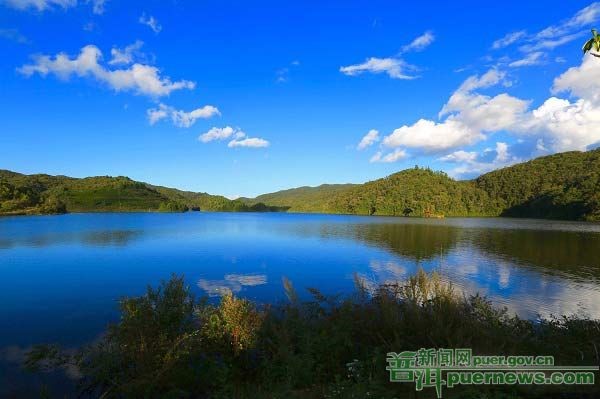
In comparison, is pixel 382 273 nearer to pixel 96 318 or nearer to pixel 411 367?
pixel 96 318

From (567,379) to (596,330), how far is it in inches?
194

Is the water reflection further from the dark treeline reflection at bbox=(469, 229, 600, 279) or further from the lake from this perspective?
the dark treeline reflection at bbox=(469, 229, 600, 279)

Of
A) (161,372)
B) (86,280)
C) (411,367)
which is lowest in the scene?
(86,280)

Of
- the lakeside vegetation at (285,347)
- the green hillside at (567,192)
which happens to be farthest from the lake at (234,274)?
the green hillside at (567,192)

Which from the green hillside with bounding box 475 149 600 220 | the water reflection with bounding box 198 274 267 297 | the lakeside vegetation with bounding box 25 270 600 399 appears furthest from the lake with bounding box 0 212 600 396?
the green hillside with bounding box 475 149 600 220

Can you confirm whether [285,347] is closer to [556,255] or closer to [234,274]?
[234,274]

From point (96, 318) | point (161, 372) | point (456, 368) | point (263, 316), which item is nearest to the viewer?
point (456, 368)

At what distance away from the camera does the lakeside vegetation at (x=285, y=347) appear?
24.1 ft

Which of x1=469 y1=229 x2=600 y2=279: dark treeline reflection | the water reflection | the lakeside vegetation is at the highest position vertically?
the lakeside vegetation

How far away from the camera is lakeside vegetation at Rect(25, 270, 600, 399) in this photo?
7.34 m

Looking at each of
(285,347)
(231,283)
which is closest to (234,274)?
(231,283)

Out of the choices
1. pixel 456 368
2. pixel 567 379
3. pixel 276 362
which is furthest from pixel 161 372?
pixel 567 379

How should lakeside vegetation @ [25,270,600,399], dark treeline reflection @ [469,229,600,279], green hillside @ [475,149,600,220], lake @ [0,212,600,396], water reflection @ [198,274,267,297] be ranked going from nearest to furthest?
lakeside vegetation @ [25,270,600,399] → lake @ [0,212,600,396] → water reflection @ [198,274,267,297] → dark treeline reflection @ [469,229,600,279] → green hillside @ [475,149,600,220]

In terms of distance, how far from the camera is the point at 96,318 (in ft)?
54.7
